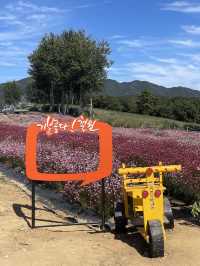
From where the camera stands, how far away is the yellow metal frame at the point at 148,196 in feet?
24.9

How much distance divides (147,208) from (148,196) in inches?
6.3

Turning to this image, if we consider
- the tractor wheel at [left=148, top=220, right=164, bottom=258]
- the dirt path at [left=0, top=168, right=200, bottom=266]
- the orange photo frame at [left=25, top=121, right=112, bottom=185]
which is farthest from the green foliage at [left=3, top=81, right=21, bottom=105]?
the tractor wheel at [left=148, top=220, right=164, bottom=258]

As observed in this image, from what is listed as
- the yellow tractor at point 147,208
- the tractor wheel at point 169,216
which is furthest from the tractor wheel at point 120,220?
the tractor wheel at point 169,216

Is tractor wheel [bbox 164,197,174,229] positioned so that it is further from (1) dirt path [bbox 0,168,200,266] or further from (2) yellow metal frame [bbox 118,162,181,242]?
(2) yellow metal frame [bbox 118,162,181,242]

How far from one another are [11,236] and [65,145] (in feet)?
29.5

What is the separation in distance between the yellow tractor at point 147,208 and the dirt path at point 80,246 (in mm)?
188

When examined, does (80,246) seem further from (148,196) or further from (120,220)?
(148,196)

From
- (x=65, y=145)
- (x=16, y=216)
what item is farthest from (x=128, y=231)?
(x=65, y=145)

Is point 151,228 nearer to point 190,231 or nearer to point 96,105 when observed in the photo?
point 190,231

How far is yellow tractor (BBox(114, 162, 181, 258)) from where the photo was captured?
7.15 metres

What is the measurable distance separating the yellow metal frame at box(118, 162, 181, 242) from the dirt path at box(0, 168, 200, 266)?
1.23ft

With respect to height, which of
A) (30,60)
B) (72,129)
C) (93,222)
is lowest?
(93,222)

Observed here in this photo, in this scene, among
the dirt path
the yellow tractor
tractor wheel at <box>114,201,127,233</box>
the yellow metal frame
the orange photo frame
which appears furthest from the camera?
the orange photo frame

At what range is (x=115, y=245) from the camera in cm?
781
